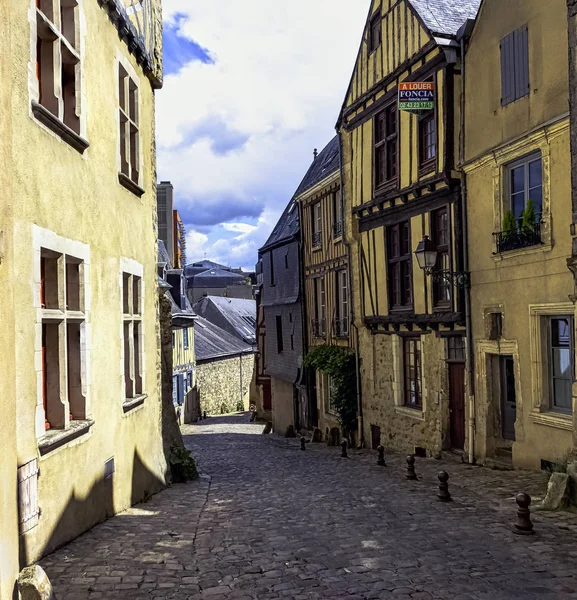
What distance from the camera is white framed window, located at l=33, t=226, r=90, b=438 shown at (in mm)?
5117

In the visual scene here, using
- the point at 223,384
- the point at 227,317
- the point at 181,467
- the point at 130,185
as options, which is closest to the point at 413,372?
the point at 181,467

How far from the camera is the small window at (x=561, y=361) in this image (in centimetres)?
853

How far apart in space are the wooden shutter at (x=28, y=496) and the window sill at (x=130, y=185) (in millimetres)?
3757

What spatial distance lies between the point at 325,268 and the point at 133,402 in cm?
1017

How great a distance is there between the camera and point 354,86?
572 inches

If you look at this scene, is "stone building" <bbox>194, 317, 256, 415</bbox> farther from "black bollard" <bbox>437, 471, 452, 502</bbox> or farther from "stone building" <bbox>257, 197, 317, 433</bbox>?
"black bollard" <bbox>437, 471, 452, 502</bbox>

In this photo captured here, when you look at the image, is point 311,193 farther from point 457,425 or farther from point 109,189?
point 109,189

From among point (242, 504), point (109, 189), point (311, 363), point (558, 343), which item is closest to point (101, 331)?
point (109, 189)

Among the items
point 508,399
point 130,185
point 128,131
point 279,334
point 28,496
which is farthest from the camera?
point 279,334

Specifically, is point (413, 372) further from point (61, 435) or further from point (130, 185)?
point (61, 435)

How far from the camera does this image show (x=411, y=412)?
12.6m

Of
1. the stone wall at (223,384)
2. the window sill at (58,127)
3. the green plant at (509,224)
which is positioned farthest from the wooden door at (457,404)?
the stone wall at (223,384)

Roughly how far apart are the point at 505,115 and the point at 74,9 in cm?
605

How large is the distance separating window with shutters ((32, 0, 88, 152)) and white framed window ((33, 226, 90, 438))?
0.90 metres
